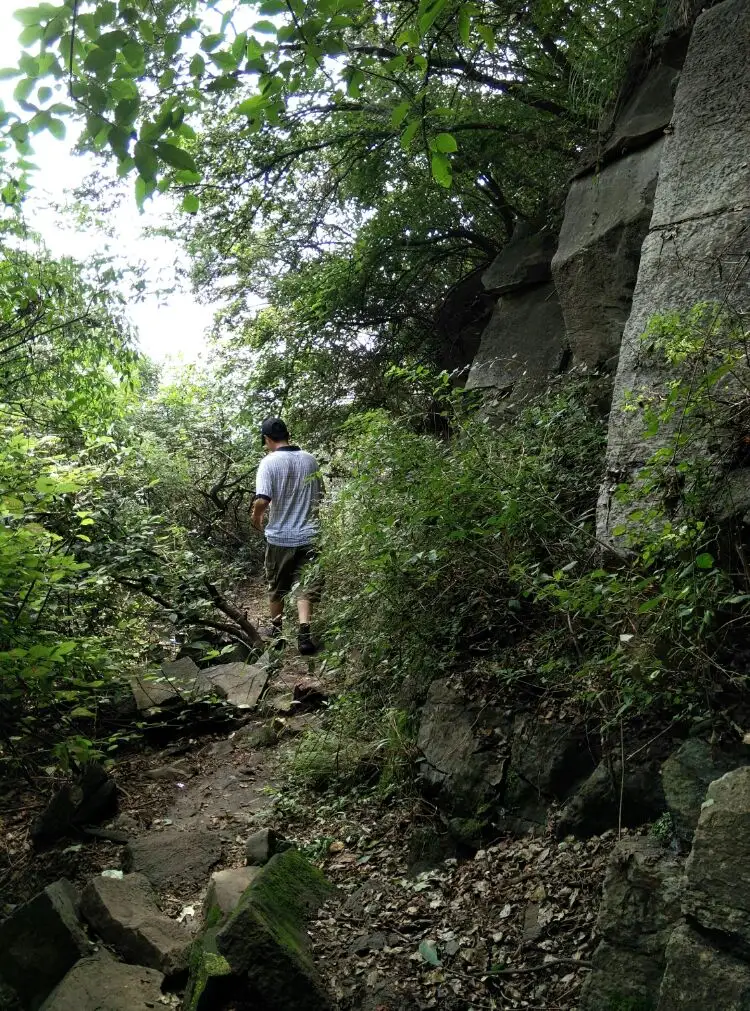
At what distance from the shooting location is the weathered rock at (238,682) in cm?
647

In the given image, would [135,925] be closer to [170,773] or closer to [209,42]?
[170,773]

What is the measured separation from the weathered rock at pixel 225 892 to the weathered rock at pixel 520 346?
4.09m

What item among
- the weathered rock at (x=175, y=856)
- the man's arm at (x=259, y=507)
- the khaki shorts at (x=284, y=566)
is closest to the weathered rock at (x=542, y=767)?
the weathered rock at (x=175, y=856)

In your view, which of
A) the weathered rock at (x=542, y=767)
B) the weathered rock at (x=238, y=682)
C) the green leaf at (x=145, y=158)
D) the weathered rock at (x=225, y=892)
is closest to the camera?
the green leaf at (x=145, y=158)

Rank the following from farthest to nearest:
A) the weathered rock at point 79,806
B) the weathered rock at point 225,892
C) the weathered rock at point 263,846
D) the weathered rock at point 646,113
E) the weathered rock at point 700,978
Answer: the weathered rock at point 646,113, the weathered rock at point 79,806, the weathered rock at point 263,846, the weathered rock at point 225,892, the weathered rock at point 700,978

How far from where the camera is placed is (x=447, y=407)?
7.63 metres

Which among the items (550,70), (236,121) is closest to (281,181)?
(236,121)

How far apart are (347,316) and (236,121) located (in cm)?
229

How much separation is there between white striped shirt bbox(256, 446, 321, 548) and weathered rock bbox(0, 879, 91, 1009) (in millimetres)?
3963

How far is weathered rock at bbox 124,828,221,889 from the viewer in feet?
14.1

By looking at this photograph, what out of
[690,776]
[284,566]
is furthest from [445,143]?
[284,566]

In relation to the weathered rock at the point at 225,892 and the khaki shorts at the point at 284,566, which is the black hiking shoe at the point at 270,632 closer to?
the khaki shorts at the point at 284,566

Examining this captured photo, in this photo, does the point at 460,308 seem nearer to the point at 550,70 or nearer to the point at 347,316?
the point at 347,316

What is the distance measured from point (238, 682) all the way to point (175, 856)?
7.46 feet
